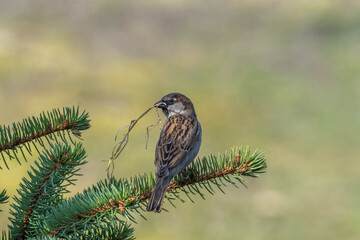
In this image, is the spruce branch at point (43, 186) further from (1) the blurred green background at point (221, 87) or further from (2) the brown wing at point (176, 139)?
(1) the blurred green background at point (221, 87)

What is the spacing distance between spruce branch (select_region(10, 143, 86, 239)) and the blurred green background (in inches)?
271

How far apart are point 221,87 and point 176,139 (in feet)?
40.3

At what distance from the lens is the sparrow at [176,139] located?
15.2 ft

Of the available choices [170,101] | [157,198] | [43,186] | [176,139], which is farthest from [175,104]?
[43,186]

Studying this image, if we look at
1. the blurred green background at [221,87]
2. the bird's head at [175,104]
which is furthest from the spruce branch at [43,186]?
the blurred green background at [221,87]

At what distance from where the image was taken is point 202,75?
18.3 m

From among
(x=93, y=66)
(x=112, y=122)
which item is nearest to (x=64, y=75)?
(x=93, y=66)

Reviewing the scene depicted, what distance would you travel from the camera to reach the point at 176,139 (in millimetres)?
5258

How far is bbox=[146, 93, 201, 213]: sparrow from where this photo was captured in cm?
464

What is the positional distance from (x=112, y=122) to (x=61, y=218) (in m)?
11.5

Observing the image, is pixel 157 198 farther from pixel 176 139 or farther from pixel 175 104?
pixel 175 104

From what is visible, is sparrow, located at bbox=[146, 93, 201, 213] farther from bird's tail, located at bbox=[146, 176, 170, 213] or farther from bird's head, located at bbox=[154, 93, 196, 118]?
bird's tail, located at bbox=[146, 176, 170, 213]

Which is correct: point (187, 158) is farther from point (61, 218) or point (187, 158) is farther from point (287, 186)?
point (287, 186)

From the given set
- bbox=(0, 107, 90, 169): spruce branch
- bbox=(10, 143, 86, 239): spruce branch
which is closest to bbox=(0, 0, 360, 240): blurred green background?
bbox=(10, 143, 86, 239): spruce branch
